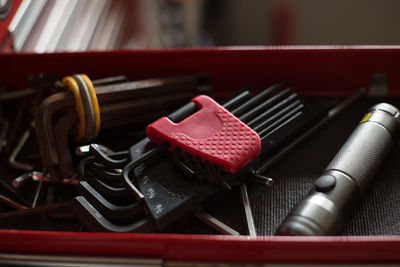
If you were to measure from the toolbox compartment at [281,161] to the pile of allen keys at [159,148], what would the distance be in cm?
→ 5

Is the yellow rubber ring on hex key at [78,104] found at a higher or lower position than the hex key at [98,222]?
higher

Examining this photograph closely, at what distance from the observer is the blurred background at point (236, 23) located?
58.2 inches

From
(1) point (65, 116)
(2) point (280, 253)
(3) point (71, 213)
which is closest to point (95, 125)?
(1) point (65, 116)

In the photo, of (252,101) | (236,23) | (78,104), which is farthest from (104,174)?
(236,23)

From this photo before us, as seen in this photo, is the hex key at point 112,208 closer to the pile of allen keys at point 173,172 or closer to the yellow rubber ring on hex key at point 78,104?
the pile of allen keys at point 173,172

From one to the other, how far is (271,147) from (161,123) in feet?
0.62

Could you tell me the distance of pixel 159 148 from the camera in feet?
2.13

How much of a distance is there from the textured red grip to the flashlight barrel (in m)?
0.11

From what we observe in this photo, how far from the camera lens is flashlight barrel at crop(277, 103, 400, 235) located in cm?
56

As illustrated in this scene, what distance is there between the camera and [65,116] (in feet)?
2.35

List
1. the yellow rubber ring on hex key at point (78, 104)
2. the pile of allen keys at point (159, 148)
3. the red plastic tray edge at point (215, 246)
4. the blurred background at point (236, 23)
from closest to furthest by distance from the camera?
1. the red plastic tray edge at point (215, 246)
2. the pile of allen keys at point (159, 148)
3. the yellow rubber ring on hex key at point (78, 104)
4. the blurred background at point (236, 23)

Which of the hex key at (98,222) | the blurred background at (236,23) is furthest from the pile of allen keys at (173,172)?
the blurred background at (236,23)

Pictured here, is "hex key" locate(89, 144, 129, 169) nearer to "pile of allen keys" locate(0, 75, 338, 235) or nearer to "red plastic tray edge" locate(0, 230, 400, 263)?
"pile of allen keys" locate(0, 75, 338, 235)

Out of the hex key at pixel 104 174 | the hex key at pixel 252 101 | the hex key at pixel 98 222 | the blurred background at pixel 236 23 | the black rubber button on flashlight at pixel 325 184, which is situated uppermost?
the hex key at pixel 252 101
